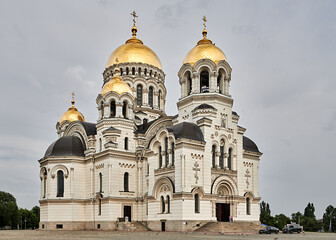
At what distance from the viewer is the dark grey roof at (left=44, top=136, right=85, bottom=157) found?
47.9m

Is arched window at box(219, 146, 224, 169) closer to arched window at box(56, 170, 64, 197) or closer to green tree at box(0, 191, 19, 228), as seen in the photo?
arched window at box(56, 170, 64, 197)

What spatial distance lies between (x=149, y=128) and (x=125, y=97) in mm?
4279

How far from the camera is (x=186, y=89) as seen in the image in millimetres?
45000

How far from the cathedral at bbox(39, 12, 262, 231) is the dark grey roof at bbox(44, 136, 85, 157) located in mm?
109

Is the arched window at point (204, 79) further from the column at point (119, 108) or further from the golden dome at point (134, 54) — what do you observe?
the golden dome at point (134, 54)

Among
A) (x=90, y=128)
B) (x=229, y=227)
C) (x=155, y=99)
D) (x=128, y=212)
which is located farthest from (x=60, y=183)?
(x=229, y=227)

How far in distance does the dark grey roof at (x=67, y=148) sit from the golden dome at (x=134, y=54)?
12.5 m

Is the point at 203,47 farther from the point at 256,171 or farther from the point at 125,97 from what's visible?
the point at 256,171

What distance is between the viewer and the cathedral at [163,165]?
39719 mm

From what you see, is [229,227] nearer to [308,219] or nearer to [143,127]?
[143,127]

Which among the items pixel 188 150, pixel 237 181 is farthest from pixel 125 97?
pixel 237 181

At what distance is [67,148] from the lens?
4831 cm

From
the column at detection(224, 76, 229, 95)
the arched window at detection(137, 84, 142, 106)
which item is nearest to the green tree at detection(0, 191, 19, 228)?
the arched window at detection(137, 84, 142, 106)

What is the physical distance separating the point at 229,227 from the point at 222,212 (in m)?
3.09
